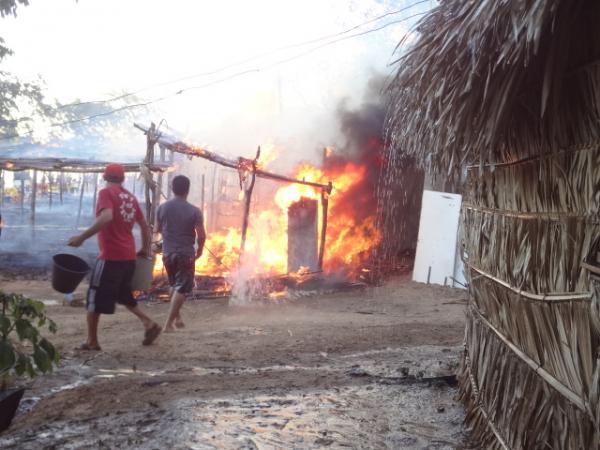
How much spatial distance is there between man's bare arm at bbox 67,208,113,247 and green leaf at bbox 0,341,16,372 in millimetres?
2109

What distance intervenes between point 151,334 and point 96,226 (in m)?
1.35

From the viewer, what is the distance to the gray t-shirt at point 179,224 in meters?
6.64

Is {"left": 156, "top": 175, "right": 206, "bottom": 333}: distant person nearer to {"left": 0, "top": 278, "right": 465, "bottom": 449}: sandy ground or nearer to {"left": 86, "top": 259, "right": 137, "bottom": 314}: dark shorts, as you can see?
{"left": 0, "top": 278, "right": 465, "bottom": 449}: sandy ground

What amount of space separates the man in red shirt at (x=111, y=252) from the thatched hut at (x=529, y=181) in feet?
10.9

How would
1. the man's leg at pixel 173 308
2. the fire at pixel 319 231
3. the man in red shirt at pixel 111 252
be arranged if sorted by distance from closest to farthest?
1. the man in red shirt at pixel 111 252
2. the man's leg at pixel 173 308
3. the fire at pixel 319 231

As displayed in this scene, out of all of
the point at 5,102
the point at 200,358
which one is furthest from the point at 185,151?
the point at 5,102

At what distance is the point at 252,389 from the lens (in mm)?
4348

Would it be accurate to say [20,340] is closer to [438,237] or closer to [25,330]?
[25,330]

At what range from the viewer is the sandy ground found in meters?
3.41

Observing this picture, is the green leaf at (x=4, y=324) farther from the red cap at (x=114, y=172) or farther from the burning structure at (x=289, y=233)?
the burning structure at (x=289, y=233)

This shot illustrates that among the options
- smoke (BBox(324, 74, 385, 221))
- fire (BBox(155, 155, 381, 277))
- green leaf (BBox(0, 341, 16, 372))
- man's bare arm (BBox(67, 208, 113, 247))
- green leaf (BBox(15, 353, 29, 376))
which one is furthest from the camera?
smoke (BBox(324, 74, 385, 221))

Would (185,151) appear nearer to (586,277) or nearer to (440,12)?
(440,12)

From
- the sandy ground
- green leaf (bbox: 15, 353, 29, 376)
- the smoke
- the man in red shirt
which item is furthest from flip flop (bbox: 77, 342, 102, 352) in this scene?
the smoke

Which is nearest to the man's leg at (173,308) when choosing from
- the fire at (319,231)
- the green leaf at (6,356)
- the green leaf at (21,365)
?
the green leaf at (21,365)
